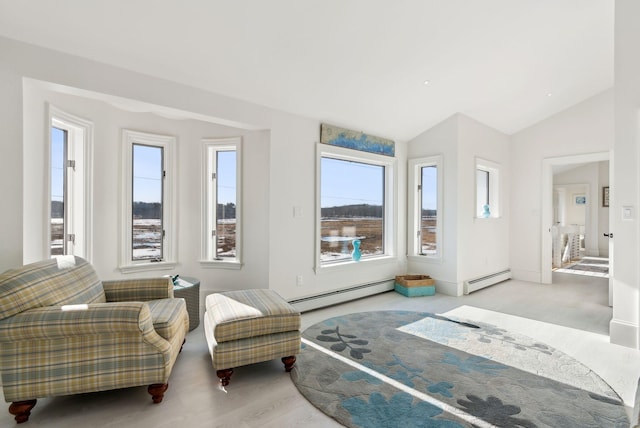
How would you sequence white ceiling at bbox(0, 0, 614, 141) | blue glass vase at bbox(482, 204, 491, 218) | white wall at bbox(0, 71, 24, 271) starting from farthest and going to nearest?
blue glass vase at bbox(482, 204, 491, 218), white ceiling at bbox(0, 0, 614, 141), white wall at bbox(0, 71, 24, 271)

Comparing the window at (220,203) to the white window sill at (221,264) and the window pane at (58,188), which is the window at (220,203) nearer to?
the white window sill at (221,264)

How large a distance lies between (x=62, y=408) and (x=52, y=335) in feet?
1.82

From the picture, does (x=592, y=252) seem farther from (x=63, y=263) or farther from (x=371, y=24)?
(x=63, y=263)

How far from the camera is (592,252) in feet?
28.6

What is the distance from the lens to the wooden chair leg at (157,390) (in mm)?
2039

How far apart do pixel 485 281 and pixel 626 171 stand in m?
2.74

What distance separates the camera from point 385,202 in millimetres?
5176

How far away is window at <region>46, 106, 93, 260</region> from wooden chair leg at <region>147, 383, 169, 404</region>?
6.57 ft

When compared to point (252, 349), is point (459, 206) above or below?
above

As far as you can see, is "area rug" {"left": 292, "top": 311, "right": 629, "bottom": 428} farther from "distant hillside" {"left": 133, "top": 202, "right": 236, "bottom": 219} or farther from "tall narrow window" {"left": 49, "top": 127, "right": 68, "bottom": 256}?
"tall narrow window" {"left": 49, "top": 127, "right": 68, "bottom": 256}

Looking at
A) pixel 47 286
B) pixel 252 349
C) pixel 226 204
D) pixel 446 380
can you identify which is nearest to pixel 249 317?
pixel 252 349

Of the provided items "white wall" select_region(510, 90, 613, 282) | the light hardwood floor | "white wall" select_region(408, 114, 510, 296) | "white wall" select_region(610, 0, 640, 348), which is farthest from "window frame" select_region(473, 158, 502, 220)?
"white wall" select_region(610, 0, 640, 348)

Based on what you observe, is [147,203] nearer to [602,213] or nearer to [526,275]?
[526,275]

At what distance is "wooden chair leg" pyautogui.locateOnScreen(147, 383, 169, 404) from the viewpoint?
2039 mm
